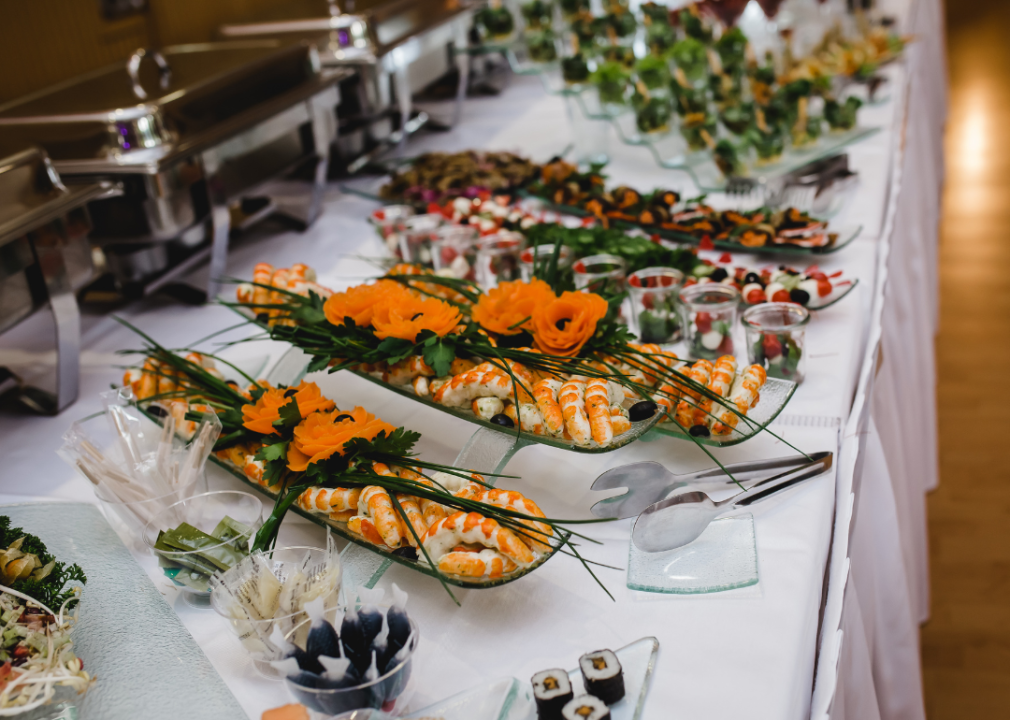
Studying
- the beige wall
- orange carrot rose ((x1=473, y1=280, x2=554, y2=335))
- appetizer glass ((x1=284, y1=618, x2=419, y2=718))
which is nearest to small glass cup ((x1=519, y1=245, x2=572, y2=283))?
orange carrot rose ((x1=473, y1=280, x2=554, y2=335))

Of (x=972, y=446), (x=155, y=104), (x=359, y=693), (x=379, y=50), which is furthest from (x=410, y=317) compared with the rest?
(x=972, y=446)

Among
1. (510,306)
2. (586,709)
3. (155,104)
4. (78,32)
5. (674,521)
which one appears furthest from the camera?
(78,32)

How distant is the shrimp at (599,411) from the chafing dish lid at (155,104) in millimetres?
1030

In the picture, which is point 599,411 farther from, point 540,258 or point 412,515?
point 540,258

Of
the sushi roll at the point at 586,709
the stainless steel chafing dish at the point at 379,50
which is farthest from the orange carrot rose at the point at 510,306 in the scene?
the stainless steel chafing dish at the point at 379,50

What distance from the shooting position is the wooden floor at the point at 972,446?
5.77ft

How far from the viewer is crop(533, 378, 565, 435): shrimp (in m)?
1.05

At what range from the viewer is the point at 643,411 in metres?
1.07

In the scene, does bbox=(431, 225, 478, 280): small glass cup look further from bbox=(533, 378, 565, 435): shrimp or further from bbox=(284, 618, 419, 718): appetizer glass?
bbox=(284, 618, 419, 718): appetizer glass

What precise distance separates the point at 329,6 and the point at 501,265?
1.37m

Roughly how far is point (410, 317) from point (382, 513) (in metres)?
0.34

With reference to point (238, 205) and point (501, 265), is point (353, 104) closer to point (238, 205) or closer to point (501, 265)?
point (238, 205)

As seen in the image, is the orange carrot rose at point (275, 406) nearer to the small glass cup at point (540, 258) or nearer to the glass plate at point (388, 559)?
the glass plate at point (388, 559)

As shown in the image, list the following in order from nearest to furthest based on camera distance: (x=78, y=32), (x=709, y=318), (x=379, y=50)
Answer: (x=709, y=318)
(x=78, y=32)
(x=379, y=50)
